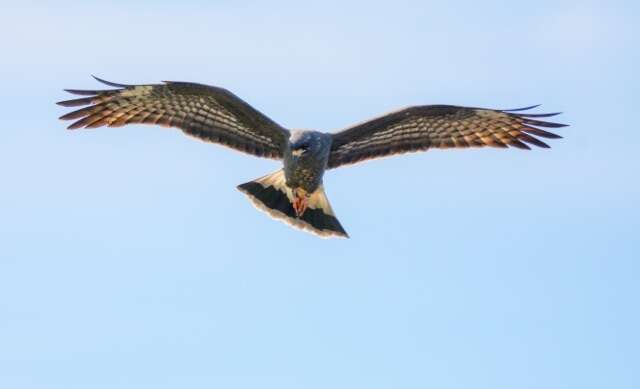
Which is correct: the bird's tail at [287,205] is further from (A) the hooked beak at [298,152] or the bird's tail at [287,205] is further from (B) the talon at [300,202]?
(A) the hooked beak at [298,152]

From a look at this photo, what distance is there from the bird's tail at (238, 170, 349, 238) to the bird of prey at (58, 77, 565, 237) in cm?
1

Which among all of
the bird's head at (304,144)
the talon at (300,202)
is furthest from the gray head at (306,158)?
the talon at (300,202)

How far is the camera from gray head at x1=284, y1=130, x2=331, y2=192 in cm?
1611

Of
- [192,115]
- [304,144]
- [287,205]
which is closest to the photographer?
[304,144]

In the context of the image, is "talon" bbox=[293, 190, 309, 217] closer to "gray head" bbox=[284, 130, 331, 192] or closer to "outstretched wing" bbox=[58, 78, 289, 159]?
"gray head" bbox=[284, 130, 331, 192]

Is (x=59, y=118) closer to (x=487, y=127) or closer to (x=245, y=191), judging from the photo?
(x=245, y=191)

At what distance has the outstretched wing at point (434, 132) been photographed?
671 inches

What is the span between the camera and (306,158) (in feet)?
53.0

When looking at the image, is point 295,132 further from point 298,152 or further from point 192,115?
point 192,115

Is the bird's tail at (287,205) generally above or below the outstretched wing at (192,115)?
below

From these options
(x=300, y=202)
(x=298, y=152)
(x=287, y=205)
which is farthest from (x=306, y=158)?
(x=287, y=205)

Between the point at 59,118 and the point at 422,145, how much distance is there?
4.48 meters

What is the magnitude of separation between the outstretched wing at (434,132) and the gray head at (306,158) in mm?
501

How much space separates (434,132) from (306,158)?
2.13 m
